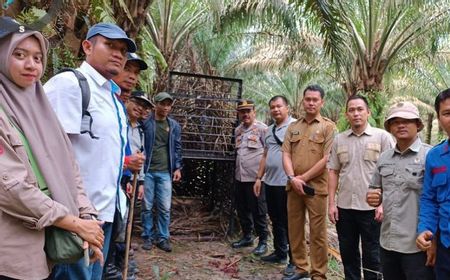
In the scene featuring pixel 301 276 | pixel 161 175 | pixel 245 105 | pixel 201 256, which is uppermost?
pixel 245 105

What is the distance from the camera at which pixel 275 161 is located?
16.5 feet

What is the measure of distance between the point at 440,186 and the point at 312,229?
6.17 ft

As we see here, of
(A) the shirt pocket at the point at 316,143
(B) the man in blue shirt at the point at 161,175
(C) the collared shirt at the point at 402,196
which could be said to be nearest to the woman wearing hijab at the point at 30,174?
(C) the collared shirt at the point at 402,196

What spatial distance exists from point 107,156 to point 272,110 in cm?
318

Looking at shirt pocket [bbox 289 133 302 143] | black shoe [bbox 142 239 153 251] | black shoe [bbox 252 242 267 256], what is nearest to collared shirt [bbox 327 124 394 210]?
shirt pocket [bbox 289 133 302 143]

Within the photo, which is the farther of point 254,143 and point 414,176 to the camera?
point 254,143

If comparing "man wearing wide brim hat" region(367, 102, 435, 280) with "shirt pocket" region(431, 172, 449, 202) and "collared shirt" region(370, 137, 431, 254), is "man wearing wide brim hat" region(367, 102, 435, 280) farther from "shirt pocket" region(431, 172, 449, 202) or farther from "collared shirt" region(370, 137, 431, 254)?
"shirt pocket" region(431, 172, 449, 202)

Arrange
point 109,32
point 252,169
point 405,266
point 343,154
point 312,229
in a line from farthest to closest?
1. point 252,169
2. point 312,229
3. point 343,154
4. point 405,266
5. point 109,32

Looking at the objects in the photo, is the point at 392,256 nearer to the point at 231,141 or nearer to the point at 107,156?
the point at 107,156

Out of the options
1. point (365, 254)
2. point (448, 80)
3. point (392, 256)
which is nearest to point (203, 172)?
point (365, 254)

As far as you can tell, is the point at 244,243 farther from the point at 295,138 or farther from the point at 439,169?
the point at 439,169

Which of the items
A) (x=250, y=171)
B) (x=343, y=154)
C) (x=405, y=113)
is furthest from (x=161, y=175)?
(x=405, y=113)

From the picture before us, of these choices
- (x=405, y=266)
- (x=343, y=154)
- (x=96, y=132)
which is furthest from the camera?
(x=343, y=154)

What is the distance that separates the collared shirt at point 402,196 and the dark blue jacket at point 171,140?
2.97 meters
